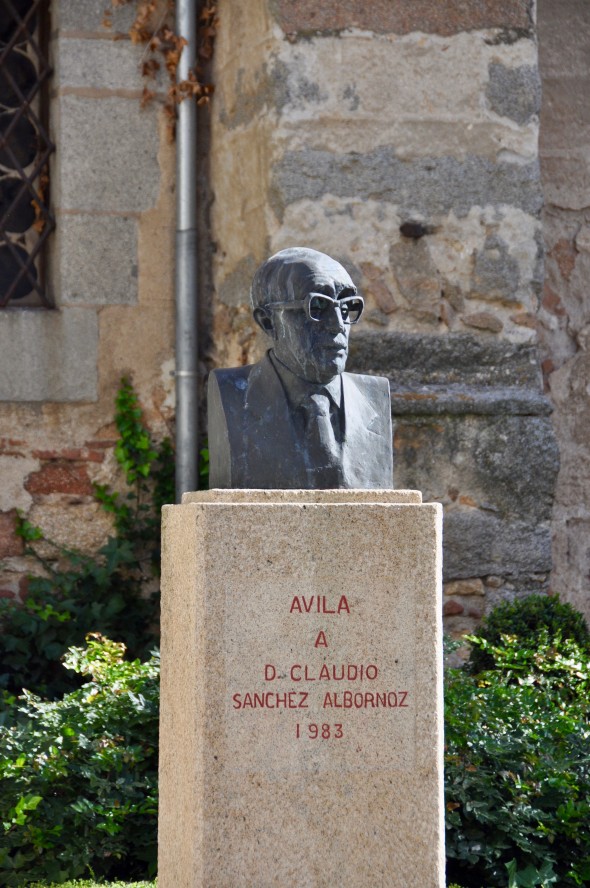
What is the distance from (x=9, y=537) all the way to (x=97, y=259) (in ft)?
4.41

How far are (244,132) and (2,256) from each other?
53.2 inches

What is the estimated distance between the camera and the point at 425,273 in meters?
5.99

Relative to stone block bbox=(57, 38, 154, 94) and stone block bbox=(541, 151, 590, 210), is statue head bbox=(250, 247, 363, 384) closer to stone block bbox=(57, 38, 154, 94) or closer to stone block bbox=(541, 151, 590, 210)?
stone block bbox=(57, 38, 154, 94)

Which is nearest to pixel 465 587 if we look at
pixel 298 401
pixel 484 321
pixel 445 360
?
pixel 445 360

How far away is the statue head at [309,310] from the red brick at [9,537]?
9.94 feet

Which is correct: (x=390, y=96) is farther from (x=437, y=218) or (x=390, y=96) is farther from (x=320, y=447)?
(x=320, y=447)

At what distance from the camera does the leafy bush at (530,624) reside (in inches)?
211

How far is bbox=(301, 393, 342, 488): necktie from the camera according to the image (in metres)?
3.61

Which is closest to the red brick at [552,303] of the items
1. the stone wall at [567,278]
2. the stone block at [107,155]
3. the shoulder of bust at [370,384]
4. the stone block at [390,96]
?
the stone wall at [567,278]

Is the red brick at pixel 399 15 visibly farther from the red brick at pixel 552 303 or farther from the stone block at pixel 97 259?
the red brick at pixel 552 303

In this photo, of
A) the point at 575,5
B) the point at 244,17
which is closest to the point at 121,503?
the point at 244,17

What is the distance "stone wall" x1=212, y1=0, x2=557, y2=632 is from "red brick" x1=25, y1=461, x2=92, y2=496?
3.45 ft

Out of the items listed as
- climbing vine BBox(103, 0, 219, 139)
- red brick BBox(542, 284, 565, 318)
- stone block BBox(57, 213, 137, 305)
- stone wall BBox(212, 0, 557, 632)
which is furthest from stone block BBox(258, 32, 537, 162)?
red brick BBox(542, 284, 565, 318)

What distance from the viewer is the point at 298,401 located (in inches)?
145
